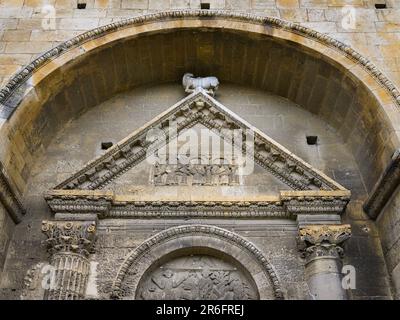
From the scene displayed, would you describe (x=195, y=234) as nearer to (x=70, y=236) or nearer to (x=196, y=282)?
(x=196, y=282)

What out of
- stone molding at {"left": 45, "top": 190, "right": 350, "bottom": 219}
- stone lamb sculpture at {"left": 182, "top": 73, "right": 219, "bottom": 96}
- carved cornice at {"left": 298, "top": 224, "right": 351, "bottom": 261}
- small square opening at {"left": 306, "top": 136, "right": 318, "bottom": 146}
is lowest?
carved cornice at {"left": 298, "top": 224, "right": 351, "bottom": 261}

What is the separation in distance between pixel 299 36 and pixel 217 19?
5.12 feet

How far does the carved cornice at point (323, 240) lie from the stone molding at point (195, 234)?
0.63 meters

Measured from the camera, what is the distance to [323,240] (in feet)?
25.0

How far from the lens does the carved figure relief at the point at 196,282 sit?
7.72m

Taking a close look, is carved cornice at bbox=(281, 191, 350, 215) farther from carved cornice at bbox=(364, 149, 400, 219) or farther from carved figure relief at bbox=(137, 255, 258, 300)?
carved figure relief at bbox=(137, 255, 258, 300)

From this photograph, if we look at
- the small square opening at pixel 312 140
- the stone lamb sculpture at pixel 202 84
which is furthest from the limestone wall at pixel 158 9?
the small square opening at pixel 312 140

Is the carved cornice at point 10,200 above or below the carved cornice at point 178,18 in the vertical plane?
below

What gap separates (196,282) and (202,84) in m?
3.89

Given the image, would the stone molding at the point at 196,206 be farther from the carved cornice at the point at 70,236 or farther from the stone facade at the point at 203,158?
the carved cornice at the point at 70,236

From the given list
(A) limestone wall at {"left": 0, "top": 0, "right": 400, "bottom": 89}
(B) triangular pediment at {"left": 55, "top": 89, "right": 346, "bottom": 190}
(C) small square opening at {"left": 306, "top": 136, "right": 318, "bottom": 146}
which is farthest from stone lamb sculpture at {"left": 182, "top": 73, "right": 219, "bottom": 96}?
(C) small square opening at {"left": 306, "top": 136, "right": 318, "bottom": 146}

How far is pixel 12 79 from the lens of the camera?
8422 mm

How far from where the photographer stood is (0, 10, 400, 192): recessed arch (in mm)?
8398

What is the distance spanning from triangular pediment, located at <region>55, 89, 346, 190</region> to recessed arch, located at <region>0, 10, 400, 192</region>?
1096mm
